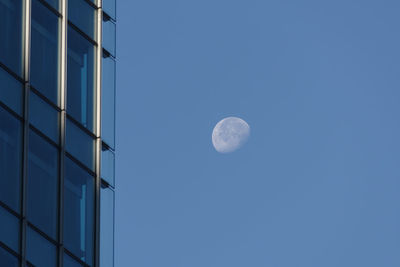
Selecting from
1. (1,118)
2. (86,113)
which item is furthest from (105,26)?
(1,118)

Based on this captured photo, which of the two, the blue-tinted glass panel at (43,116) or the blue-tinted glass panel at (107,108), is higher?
the blue-tinted glass panel at (107,108)

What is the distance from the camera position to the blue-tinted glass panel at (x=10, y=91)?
25375 millimetres

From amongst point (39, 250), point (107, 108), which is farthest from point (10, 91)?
point (107, 108)

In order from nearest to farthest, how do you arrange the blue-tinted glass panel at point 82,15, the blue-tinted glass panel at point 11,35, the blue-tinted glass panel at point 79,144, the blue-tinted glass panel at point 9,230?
the blue-tinted glass panel at point 9,230
the blue-tinted glass panel at point 11,35
the blue-tinted glass panel at point 79,144
the blue-tinted glass panel at point 82,15

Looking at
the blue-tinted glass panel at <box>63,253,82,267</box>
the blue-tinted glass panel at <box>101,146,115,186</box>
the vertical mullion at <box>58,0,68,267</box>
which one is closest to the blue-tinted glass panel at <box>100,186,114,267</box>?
the blue-tinted glass panel at <box>101,146,115,186</box>

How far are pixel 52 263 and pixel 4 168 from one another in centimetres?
250

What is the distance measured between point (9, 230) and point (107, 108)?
5.80m

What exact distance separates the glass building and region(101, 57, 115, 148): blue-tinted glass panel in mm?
26

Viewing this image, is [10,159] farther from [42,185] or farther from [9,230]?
[9,230]

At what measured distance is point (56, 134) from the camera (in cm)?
2698

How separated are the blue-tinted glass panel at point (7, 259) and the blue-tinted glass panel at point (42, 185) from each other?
4.10ft

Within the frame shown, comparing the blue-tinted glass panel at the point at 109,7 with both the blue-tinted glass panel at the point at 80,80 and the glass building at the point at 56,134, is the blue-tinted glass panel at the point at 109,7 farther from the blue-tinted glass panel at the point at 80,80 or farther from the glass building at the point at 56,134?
the blue-tinted glass panel at the point at 80,80

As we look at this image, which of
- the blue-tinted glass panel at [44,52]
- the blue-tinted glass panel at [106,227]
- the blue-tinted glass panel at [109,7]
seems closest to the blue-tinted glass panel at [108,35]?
the blue-tinted glass panel at [109,7]

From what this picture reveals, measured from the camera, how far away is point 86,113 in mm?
28500
